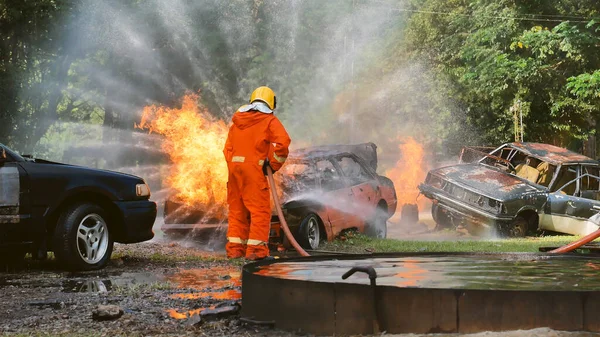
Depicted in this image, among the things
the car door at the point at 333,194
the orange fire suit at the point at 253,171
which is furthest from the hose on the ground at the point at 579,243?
the car door at the point at 333,194

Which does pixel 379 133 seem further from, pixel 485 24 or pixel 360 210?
pixel 360 210

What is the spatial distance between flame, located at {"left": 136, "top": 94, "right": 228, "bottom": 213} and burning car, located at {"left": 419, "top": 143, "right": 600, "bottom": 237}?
16.6 ft

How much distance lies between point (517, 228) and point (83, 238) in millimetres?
10574

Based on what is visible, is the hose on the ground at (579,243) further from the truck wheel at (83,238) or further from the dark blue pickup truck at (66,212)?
the truck wheel at (83,238)

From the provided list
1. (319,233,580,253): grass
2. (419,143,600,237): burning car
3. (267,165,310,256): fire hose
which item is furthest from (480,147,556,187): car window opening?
(267,165,310,256): fire hose

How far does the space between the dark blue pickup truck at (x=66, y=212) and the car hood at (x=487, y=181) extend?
8855 mm

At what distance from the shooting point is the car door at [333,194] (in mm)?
14360

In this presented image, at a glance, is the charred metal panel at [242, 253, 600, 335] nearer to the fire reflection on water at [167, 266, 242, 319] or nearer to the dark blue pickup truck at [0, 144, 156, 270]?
the fire reflection on water at [167, 266, 242, 319]

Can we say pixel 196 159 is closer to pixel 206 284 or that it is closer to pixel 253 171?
pixel 253 171

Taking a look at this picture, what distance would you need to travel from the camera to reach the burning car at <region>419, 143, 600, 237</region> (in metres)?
18.2

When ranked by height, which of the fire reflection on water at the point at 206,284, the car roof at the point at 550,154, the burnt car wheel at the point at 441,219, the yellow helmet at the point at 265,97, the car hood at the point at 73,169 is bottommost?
the fire reflection on water at the point at 206,284

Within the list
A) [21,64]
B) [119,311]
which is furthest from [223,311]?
[21,64]

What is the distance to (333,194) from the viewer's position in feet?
48.0

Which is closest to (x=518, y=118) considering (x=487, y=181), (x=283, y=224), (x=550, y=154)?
(x=550, y=154)
